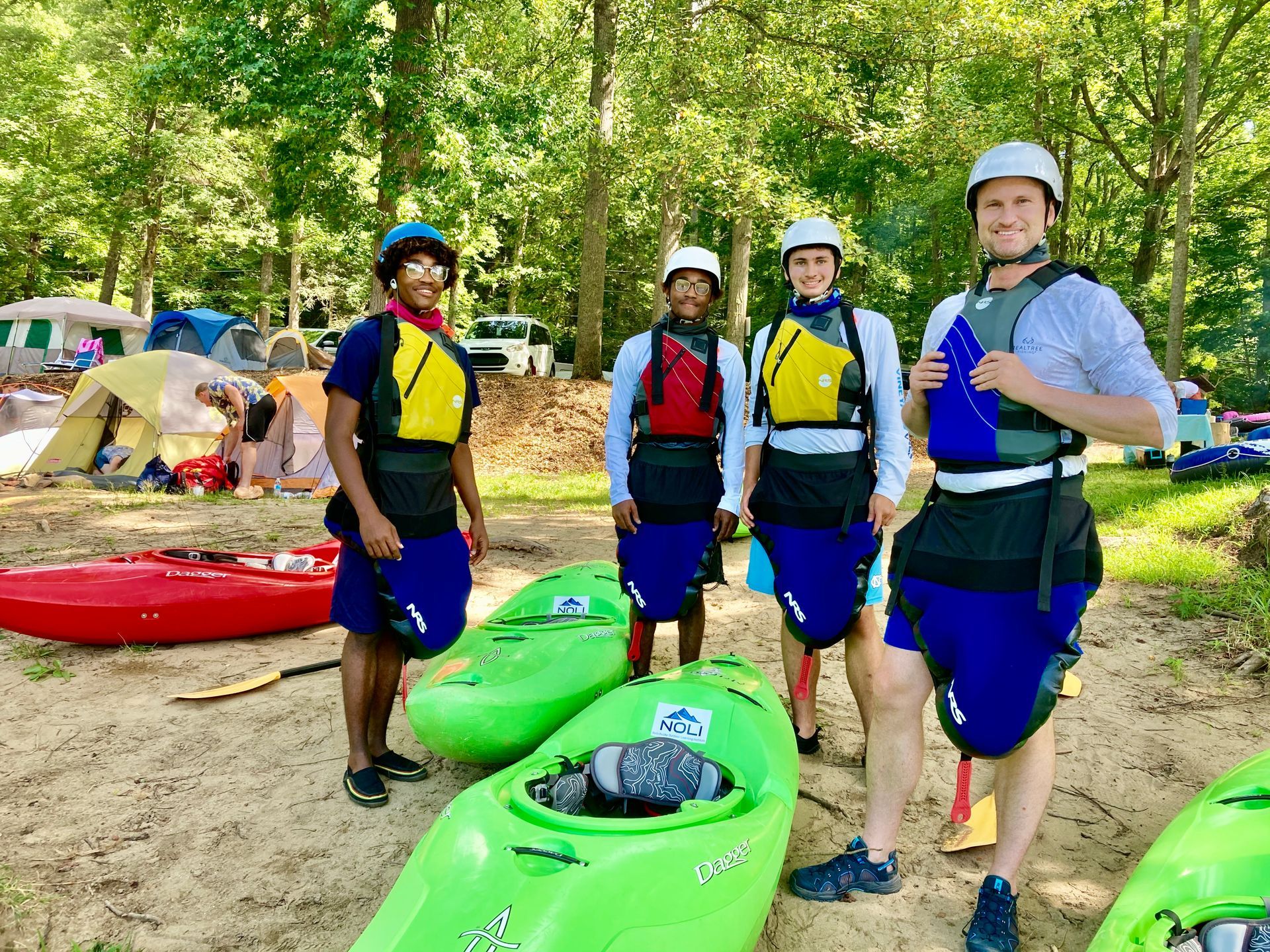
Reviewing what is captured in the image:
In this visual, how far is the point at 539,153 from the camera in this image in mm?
10445

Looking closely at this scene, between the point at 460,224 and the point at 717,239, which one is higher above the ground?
the point at 717,239

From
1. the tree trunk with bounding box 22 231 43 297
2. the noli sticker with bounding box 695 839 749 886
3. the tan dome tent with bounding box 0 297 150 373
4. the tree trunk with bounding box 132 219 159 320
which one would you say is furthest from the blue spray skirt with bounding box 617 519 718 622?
the tree trunk with bounding box 22 231 43 297

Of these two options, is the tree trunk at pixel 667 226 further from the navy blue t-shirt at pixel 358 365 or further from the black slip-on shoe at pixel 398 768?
the black slip-on shoe at pixel 398 768

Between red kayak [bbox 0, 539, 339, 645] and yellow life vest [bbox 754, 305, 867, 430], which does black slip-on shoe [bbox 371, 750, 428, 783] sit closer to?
red kayak [bbox 0, 539, 339, 645]

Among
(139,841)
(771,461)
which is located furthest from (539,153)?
(139,841)

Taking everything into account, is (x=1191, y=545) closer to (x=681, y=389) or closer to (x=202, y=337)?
(x=681, y=389)

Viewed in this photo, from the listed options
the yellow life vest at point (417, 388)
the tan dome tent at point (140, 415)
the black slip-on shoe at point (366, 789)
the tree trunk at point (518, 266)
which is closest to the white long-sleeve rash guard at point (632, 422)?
the yellow life vest at point (417, 388)

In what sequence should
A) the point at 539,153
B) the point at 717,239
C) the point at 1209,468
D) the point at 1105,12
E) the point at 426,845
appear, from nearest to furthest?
1. the point at 426,845
2. the point at 1209,468
3. the point at 539,153
4. the point at 1105,12
5. the point at 717,239

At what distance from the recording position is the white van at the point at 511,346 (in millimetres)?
16109

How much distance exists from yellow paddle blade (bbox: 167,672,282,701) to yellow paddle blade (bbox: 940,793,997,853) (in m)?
3.15

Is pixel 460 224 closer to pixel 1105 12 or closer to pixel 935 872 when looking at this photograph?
pixel 935 872

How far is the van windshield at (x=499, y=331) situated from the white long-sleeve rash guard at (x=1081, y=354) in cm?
1516

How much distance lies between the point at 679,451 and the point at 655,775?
60.2 inches

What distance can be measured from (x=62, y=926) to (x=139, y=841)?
1.48 ft
